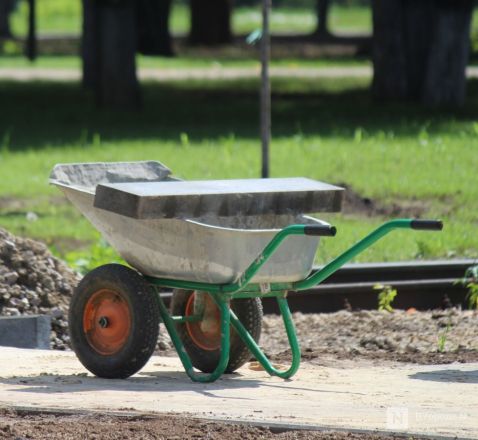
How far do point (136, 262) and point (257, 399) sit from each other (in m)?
1.07

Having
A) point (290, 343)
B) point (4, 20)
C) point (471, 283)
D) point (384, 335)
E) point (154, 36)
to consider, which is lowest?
point (4, 20)

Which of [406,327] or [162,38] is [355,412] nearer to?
[406,327]

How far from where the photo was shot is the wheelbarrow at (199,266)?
21.7 feet

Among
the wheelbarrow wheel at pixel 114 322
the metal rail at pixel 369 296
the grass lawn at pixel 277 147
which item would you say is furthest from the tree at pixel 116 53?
the wheelbarrow wheel at pixel 114 322

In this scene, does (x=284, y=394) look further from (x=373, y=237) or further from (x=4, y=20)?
(x=4, y=20)

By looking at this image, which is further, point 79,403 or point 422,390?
point 422,390

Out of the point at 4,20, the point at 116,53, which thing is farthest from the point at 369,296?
the point at 4,20

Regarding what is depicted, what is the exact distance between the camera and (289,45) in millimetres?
38969

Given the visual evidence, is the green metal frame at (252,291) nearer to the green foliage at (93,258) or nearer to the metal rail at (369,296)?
the metal rail at (369,296)

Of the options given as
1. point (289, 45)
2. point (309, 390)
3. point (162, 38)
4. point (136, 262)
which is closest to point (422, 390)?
point (309, 390)

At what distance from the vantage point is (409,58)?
70.3 ft

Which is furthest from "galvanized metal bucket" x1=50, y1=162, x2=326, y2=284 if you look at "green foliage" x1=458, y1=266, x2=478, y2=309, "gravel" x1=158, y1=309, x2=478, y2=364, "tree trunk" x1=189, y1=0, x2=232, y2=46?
"tree trunk" x1=189, y1=0, x2=232, y2=46

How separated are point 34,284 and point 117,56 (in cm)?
1286

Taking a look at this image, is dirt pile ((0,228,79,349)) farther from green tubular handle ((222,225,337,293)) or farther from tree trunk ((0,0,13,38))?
tree trunk ((0,0,13,38))
